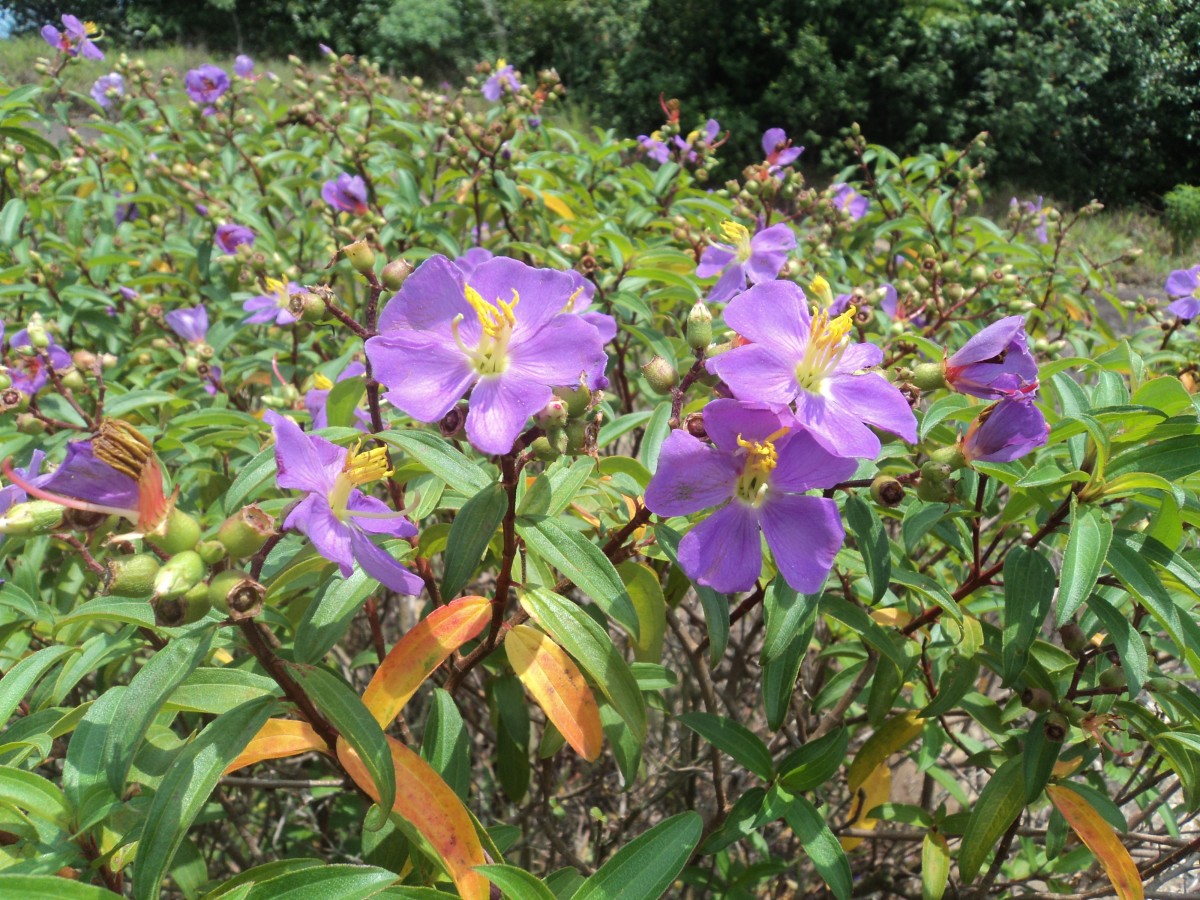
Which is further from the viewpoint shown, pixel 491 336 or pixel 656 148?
pixel 656 148

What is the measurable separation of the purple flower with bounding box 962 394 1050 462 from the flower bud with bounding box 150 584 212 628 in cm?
97

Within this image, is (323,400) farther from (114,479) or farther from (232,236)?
(232,236)

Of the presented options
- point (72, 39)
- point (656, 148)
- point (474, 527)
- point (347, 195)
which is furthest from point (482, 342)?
point (72, 39)

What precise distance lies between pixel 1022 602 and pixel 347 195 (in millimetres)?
2179

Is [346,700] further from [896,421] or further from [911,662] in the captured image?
[911,662]

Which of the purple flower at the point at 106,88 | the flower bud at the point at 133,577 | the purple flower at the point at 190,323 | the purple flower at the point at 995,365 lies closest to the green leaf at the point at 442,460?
the flower bud at the point at 133,577

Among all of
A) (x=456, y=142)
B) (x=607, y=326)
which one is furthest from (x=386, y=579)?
(x=456, y=142)

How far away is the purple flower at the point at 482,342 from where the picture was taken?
110 centimetres

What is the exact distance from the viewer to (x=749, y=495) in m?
1.16

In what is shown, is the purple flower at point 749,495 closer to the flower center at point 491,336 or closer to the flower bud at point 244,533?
the flower center at point 491,336

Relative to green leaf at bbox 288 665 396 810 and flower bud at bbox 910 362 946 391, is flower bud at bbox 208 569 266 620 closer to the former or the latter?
green leaf at bbox 288 665 396 810

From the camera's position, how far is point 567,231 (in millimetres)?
2848

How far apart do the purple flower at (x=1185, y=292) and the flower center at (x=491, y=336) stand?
7.60ft

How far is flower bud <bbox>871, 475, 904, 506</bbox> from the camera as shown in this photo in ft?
3.78
